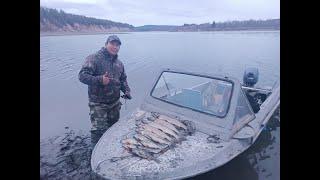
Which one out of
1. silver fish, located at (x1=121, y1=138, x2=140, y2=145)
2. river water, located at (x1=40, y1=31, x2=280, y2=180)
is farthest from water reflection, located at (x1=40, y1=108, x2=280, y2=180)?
silver fish, located at (x1=121, y1=138, x2=140, y2=145)

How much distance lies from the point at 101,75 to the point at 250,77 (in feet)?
5.41

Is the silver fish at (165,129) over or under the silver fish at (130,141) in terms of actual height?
over

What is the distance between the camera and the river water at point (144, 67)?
2516 mm

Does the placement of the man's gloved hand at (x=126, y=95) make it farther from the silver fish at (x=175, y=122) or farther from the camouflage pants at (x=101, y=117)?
the silver fish at (x=175, y=122)

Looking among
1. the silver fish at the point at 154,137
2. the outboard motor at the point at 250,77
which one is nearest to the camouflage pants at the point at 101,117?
the silver fish at the point at 154,137

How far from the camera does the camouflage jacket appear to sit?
2604mm

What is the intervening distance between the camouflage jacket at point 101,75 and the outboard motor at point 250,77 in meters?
1.29

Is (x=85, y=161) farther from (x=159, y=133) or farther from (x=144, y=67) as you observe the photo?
(x=144, y=67)

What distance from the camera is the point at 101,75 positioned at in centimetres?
265

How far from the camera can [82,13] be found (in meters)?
2.58

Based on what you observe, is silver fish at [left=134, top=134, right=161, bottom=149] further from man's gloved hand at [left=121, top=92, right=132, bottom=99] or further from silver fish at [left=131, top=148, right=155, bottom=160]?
man's gloved hand at [left=121, top=92, right=132, bottom=99]
